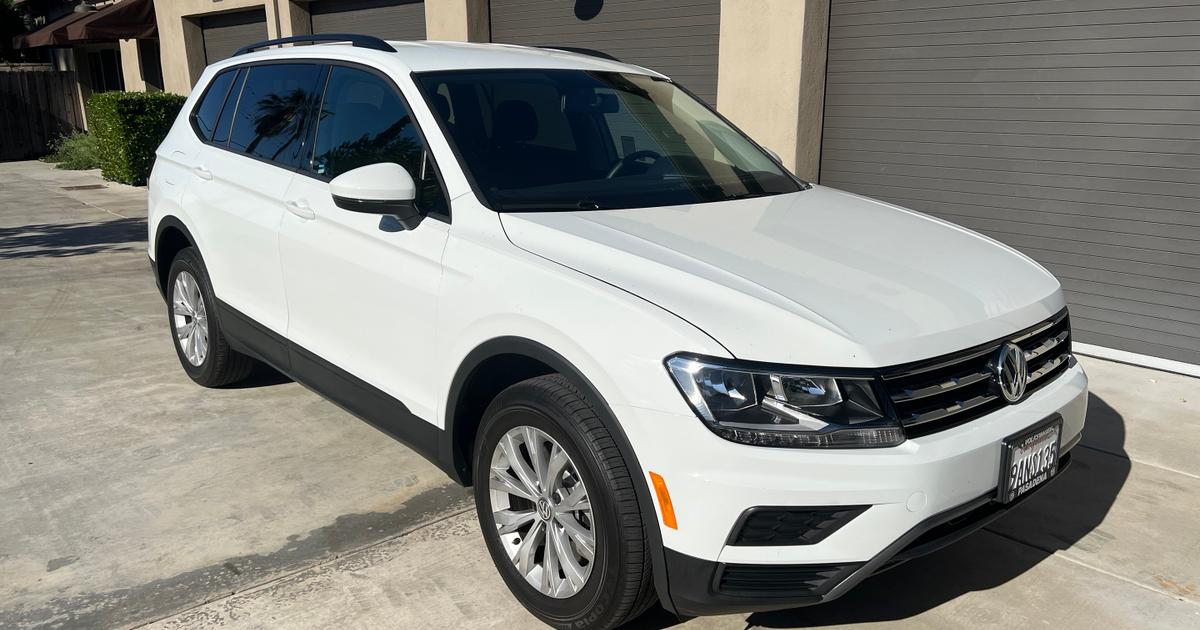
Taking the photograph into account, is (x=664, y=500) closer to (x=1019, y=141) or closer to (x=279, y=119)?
(x=279, y=119)

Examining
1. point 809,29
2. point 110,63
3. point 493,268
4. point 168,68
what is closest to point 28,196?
point 168,68

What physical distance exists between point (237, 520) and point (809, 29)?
554 centimetres

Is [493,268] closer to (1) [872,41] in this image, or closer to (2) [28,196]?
(1) [872,41]

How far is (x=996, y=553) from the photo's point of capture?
3.56 meters

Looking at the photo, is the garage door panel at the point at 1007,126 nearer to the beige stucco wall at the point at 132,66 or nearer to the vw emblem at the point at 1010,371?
the vw emblem at the point at 1010,371

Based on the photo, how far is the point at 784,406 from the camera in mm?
2432

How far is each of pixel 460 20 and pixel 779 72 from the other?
4.28 m

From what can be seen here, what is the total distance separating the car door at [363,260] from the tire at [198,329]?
1.04 metres

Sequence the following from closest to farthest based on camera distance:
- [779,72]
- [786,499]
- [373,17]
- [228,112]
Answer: [786,499] < [228,112] < [779,72] < [373,17]

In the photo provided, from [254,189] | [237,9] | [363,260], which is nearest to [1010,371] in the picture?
[363,260]

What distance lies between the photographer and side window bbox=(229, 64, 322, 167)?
166 inches

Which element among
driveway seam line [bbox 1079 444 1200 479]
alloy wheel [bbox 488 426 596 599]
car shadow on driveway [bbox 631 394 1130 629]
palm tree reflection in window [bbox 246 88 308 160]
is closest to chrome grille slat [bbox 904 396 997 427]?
car shadow on driveway [bbox 631 394 1130 629]

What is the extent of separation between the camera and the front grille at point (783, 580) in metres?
2.46

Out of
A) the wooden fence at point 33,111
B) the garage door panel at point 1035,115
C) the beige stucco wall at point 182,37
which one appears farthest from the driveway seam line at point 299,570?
the wooden fence at point 33,111
